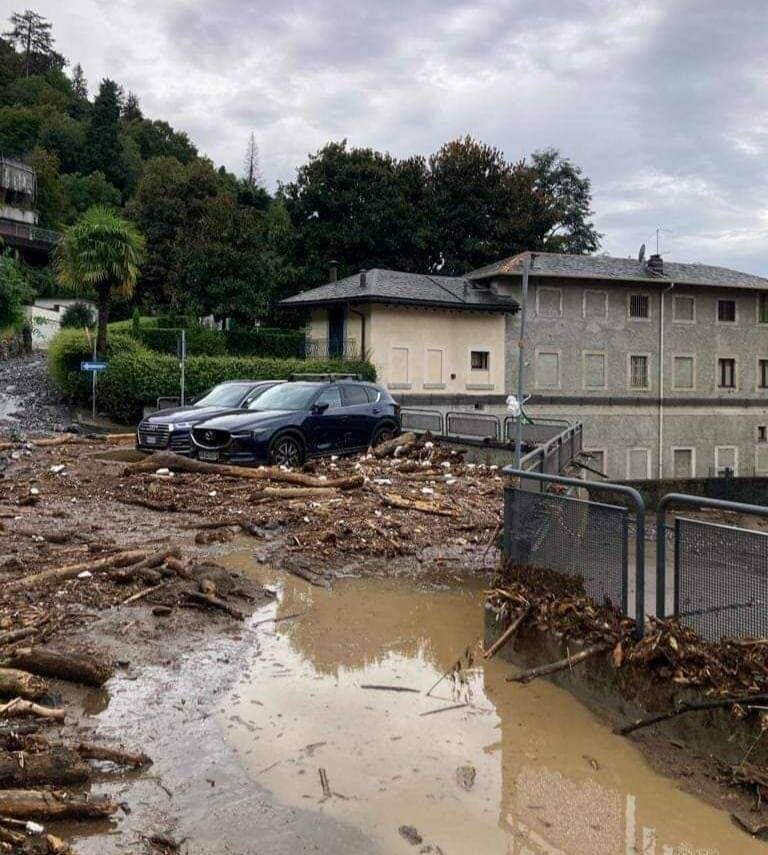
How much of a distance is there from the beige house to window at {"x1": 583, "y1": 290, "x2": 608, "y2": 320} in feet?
14.1

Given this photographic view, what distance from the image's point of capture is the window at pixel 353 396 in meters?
18.5

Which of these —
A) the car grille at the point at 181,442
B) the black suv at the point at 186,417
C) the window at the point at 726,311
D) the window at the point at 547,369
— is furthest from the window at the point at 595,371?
the car grille at the point at 181,442

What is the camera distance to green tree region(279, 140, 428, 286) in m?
49.9

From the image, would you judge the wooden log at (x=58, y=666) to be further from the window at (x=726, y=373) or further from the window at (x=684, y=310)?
the window at (x=726, y=373)

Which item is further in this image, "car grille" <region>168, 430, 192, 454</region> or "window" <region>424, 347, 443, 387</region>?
"window" <region>424, 347, 443, 387</region>

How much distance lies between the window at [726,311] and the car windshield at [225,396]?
3353 cm

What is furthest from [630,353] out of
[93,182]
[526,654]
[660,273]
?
[93,182]

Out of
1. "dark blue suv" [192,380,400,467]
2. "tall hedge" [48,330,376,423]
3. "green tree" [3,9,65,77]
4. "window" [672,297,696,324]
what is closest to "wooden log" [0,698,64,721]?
"dark blue suv" [192,380,400,467]

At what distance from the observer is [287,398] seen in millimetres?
17609

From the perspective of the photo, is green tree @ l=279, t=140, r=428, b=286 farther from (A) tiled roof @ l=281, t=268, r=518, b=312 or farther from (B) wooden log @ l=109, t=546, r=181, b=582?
(B) wooden log @ l=109, t=546, r=181, b=582

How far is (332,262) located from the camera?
1806 inches

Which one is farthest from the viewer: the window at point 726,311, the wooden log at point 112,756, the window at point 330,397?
the window at point 726,311

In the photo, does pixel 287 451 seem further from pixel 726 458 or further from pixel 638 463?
pixel 726 458

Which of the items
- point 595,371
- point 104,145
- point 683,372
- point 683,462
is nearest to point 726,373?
point 683,372
